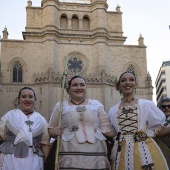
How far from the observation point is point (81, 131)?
4051 millimetres

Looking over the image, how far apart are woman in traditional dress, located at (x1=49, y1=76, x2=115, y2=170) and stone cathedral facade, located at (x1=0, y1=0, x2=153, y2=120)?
21.6m

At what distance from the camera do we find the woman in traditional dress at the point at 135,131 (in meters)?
3.77

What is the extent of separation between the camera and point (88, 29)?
101ft

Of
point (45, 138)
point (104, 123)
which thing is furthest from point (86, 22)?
point (104, 123)

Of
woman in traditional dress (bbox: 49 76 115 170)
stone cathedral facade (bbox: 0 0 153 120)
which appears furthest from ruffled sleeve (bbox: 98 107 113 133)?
stone cathedral facade (bbox: 0 0 153 120)

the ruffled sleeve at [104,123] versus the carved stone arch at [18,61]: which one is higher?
the carved stone arch at [18,61]

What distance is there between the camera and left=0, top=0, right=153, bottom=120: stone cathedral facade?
2684 centimetres

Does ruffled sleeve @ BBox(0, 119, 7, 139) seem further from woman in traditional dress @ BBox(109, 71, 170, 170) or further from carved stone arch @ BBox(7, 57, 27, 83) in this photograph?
carved stone arch @ BBox(7, 57, 27, 83)

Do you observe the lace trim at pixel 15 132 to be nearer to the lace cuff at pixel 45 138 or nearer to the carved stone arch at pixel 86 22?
the lace cuff at pixel 45 138

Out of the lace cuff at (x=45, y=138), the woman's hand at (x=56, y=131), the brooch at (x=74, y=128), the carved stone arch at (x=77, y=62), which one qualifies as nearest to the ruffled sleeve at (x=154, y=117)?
the brooch at (x=74, y=128)

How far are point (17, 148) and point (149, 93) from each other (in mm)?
25879

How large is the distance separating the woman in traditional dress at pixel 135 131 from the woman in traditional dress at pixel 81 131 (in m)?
0.17

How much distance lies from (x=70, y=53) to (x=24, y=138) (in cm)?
2539

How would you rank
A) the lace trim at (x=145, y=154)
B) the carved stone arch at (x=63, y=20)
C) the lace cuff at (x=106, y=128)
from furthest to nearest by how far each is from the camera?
the carved stone arch at (x=63, y=20) < the lace cuff at (x=106, y=128) < the lace trim at (x=145, y=154)
